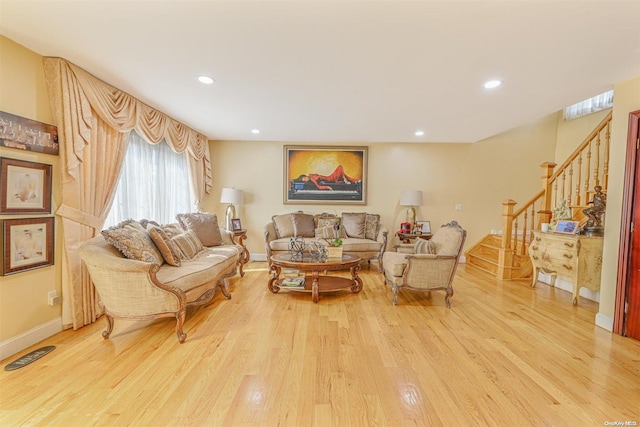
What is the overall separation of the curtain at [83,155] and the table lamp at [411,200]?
4.51 meters

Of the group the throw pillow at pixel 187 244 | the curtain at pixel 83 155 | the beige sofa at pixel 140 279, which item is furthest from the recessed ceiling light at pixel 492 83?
the curtain at pixel 83 155

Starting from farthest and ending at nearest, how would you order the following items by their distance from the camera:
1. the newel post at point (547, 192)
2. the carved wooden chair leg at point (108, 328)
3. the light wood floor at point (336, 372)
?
the newel post at point (547, 192)
the carved wooden chair leg at point (108, 328)
the light wood floor at point (336, 372)

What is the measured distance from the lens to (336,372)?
1961mm

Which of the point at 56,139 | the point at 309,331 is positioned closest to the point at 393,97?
the point at 309,331

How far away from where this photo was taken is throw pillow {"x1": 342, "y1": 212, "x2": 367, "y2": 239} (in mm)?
5242

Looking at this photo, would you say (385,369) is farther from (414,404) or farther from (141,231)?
(141,231)

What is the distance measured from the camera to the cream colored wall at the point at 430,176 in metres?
5.55

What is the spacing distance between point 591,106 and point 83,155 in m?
7.82

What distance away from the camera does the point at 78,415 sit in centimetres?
155

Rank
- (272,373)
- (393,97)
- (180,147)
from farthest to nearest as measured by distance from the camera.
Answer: (180,147), (393,97), (272,373)

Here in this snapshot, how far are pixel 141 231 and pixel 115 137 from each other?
110cm

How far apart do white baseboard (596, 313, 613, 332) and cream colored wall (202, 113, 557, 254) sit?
2.92m

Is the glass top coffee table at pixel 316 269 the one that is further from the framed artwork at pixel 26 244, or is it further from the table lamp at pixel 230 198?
the framed artwork at pixel 26 244

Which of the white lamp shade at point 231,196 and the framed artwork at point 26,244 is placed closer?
the framed artwork at point 26,244
